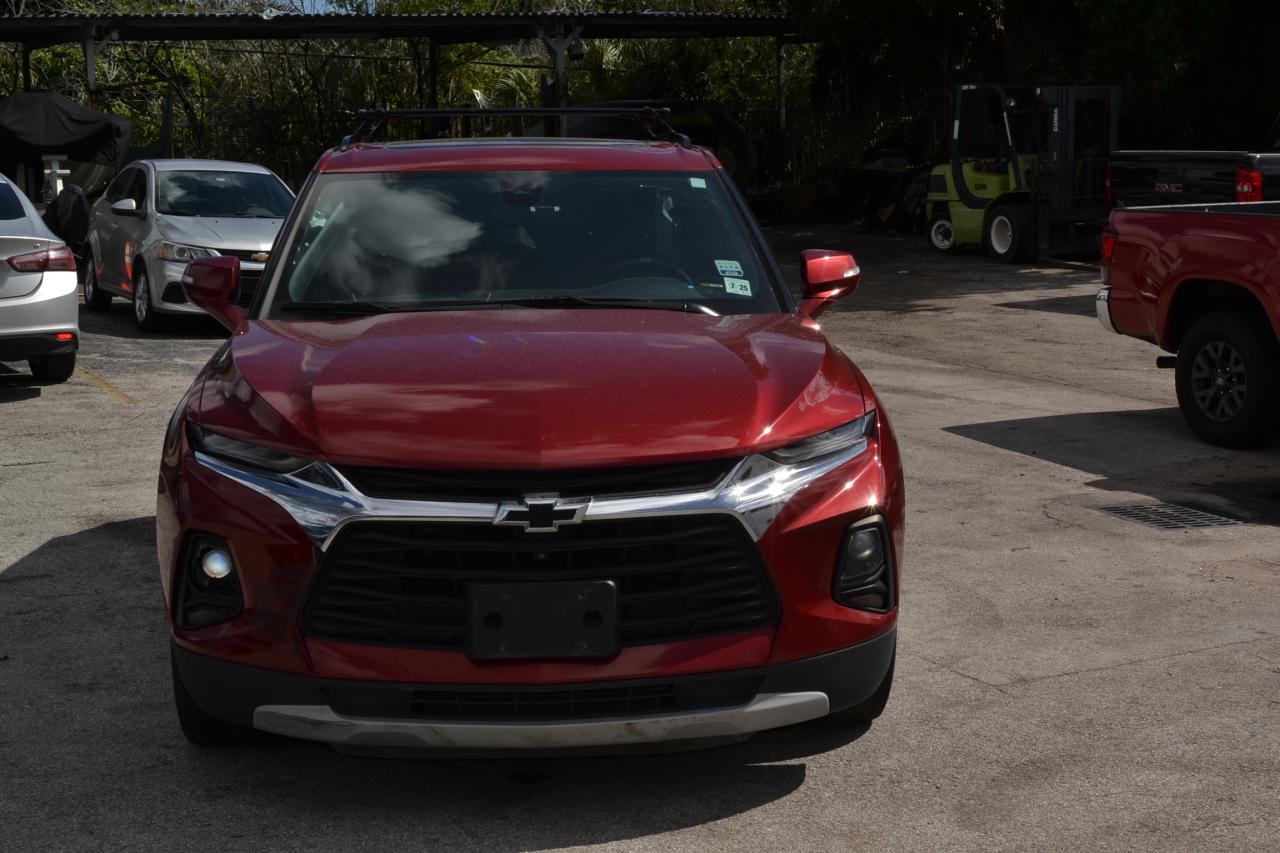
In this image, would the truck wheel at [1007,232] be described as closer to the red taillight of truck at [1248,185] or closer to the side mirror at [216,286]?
the red taillight of truck at [1248,185]

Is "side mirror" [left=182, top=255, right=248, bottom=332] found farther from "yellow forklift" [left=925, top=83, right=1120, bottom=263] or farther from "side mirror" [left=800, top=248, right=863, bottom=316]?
"yellow forklift" [left=925, top=83, right=1120, bottom=263]

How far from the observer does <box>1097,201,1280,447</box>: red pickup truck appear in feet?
29.7

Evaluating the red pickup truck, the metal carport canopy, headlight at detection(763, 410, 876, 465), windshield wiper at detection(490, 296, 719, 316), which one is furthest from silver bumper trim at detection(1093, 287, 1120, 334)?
the metal carport canopy

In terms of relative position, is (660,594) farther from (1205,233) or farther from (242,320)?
(1205,233)

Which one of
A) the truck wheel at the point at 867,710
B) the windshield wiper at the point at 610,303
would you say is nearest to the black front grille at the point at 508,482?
the truck wheel at the point at 867,710

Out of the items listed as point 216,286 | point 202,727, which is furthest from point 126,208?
point 202,727

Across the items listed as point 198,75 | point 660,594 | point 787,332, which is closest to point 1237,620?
point 787,332

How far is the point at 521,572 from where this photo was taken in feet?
12.2

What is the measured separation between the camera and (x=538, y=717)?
3.75m

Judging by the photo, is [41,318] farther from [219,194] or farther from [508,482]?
[508,482]

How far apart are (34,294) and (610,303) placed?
7051mm

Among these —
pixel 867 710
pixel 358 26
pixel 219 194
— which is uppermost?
pixel 358 26

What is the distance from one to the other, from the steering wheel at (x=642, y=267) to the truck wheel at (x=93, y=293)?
13.3 meters

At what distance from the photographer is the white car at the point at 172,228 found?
1488 cm
